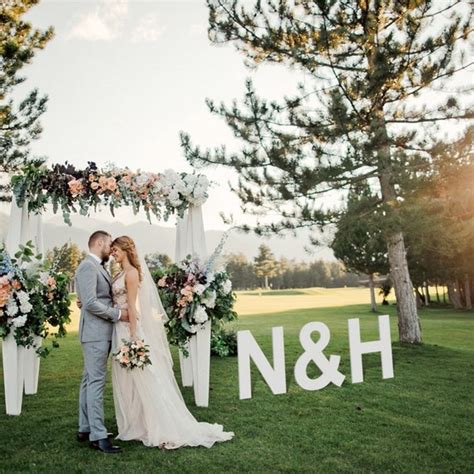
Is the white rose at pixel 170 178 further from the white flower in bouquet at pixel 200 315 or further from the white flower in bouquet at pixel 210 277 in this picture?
the white flower in bouquet at pixel 200 315

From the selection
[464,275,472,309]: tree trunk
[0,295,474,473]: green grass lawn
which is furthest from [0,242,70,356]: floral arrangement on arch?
[464,275,472,309]: tree trunk

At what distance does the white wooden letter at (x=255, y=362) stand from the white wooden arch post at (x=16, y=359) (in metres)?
2.64

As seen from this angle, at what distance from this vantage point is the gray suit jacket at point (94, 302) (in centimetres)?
451

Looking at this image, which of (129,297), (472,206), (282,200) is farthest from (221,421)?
(472,206)

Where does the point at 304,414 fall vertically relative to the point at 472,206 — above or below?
below

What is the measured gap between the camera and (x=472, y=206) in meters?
12.3

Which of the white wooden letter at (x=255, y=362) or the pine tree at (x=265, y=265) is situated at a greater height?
the pine tree at (x=265, y=265)

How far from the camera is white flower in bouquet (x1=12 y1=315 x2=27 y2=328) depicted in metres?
5.82

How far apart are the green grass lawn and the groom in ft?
0.63

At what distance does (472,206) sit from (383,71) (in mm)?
4904

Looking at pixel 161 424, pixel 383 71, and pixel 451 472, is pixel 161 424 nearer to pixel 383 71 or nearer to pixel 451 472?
pixel 451 472

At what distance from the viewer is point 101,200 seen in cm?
632

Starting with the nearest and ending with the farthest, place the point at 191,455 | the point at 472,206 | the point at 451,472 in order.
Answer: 1. the point at 451,472
2. the point at 191,455
3. the point at 472,206

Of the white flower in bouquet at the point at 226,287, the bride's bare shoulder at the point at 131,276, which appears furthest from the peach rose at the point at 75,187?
the white flower in bouquet at the point at 226,287
